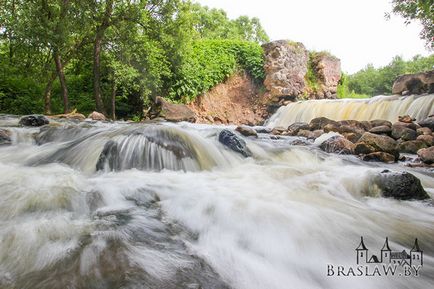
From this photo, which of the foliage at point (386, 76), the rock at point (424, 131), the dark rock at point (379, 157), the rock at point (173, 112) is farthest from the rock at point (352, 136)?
the foliage at point (386, 76)

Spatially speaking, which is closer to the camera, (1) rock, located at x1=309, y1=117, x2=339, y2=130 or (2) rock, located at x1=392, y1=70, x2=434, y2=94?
(1) rock, located at x1=309, y1=117, x2=339, y2=130

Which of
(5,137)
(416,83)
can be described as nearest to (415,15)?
(416,83)

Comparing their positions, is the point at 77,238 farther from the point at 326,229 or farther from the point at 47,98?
the point at 47,98

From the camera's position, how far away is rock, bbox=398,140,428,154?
22.4 ft

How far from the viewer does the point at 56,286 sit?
4.74 ft

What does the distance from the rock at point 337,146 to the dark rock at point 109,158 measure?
4.55 metres

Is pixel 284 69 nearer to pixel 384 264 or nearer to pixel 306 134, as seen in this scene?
pixel 306 134

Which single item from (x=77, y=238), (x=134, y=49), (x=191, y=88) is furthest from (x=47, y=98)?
(x=77, y=238)

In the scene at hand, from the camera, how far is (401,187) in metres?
3.24

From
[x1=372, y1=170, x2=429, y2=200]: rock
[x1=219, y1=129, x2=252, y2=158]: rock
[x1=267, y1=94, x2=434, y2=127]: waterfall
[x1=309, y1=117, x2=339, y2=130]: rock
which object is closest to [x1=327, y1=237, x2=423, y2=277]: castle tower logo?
[x1=372, y1=170, x2=429, y2=200]: rock

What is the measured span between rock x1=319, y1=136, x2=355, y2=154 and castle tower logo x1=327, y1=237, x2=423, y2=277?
172 inches

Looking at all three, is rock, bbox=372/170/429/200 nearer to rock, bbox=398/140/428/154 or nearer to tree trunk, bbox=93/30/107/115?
rock, bbox=398/140/428/154

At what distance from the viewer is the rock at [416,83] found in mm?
11625

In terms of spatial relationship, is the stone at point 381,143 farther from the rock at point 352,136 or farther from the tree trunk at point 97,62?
the tree trunk at point 97,62
